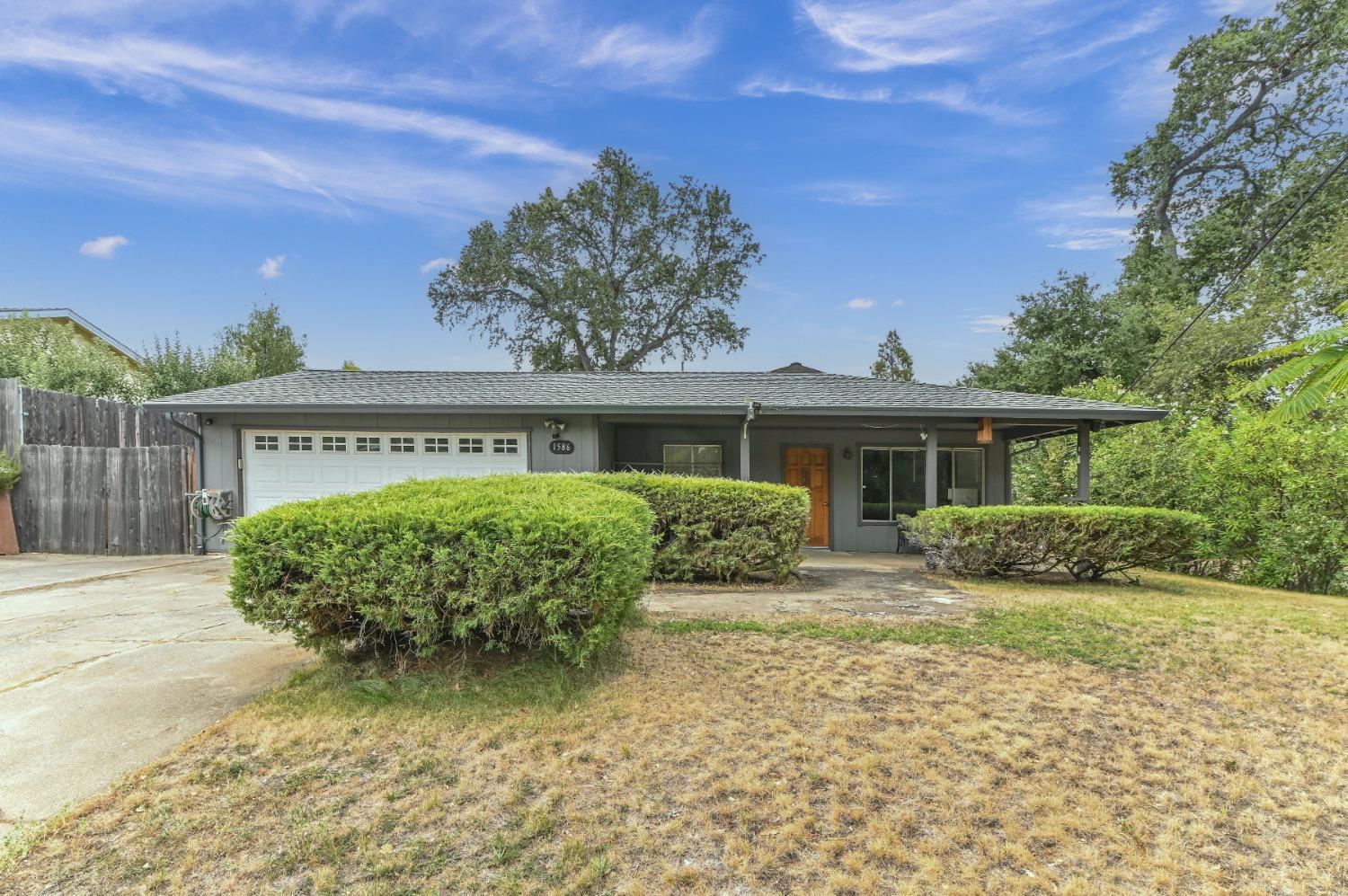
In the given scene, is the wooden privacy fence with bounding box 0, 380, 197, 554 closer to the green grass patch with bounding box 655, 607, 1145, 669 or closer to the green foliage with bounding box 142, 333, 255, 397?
the green foliage with bounding box 142, 333, 255, 397

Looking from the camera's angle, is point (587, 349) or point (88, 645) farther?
point (587, 349)

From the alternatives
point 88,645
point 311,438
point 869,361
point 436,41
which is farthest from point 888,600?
point 869,361

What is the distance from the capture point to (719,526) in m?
6.90

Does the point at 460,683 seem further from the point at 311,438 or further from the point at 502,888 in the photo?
the point at 311,438

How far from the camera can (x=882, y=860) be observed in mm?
2037

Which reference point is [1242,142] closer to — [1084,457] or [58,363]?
[1084,457]

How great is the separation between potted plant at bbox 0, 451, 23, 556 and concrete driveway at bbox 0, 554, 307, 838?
4120 millimetres

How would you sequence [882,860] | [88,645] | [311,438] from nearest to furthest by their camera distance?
[882,860] < [88,645] < [311,438]

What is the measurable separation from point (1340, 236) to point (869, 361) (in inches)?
548

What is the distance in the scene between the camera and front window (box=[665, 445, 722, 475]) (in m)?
11.1

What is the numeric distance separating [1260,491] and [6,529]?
1794 cm

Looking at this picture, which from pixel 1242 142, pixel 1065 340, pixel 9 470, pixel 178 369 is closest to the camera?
pixel 9 470

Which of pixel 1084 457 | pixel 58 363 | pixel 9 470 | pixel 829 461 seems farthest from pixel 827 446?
pixel 58 363

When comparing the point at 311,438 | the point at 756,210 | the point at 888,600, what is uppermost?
the point at 756,210
